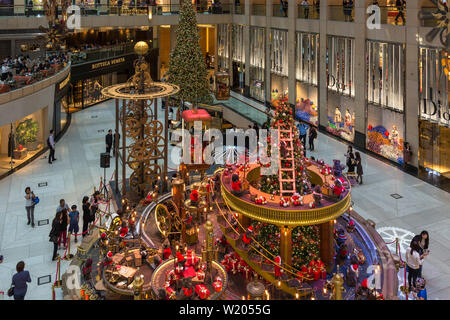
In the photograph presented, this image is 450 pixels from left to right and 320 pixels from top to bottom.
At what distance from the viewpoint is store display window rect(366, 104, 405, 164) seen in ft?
56.5

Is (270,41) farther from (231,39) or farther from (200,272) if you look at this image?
(200,272)

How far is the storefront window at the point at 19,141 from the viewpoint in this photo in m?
17.9

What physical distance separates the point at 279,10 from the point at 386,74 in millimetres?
11842

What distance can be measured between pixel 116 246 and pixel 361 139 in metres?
13.9

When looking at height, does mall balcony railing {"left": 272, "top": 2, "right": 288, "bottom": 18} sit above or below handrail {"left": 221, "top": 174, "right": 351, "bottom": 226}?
above

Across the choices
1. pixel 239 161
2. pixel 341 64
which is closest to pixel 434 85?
pixel 341 64

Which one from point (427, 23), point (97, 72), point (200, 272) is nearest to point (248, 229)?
point (200, 272)

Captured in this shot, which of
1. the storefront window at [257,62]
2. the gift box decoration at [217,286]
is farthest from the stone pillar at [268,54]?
the gift box decoration at [217,286]

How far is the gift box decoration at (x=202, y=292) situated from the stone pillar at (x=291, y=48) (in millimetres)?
20290

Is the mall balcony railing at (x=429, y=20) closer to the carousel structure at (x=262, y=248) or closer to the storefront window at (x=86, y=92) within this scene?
the carousel structure at (x=262, y=248)

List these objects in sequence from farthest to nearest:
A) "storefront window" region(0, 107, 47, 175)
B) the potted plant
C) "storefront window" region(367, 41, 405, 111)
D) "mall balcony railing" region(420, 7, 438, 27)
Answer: the potted plant → "storefront window" region(0, 107, 47, 175) → "storefront window" region(367, 41, 405, 111) → "mall balcony railing" region(420, 7, 438, 27)

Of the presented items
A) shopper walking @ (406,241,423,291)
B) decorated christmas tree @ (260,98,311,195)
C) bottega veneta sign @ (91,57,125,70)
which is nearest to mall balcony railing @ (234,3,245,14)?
bottega veneta sign @ (91,57,125,70)

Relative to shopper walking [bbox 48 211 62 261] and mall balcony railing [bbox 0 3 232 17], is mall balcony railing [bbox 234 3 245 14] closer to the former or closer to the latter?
mall balcony railing [bbox 0 3 232 17]

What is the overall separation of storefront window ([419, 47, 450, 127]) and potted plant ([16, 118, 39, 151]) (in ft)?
55.0
